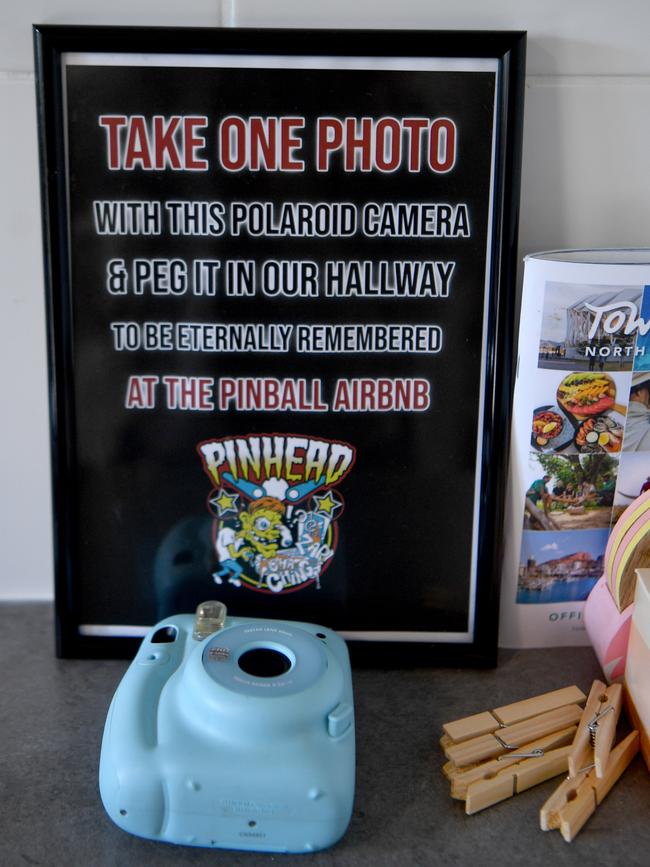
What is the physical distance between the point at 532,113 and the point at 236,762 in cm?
53

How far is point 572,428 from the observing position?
2.33 ft

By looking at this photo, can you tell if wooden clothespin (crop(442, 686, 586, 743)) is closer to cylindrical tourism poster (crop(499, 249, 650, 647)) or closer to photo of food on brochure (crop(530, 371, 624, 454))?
cylindrical tourism poster (crop(499, 249, 650, 647))

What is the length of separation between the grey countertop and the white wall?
0.83 feet

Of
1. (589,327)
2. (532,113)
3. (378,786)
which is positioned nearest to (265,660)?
(378,786)

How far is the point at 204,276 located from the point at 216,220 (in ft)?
0.15

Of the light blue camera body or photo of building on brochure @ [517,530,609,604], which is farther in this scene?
photo of building on brochure @ [517,530,609,604]

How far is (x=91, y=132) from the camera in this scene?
674 mm

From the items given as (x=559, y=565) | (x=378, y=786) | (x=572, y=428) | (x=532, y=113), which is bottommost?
(x=378, y=786)

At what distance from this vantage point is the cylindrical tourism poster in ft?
2.23

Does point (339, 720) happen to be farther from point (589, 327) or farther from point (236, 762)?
point (589, 327)

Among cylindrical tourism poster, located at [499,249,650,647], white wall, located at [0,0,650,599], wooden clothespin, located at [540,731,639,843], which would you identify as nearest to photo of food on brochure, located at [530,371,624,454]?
cylindrical tourism poster, located at [499,249,650,647]

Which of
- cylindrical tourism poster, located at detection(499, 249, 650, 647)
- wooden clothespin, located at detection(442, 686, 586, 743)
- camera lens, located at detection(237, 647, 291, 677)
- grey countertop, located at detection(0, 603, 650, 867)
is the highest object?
cylindrical tourism poster, located at detection(499, 249, 650, 647)

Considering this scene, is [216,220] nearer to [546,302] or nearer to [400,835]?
[546,302]

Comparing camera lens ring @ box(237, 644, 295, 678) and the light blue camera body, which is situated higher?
camera lens ring @ box(237, 644, 295, 678)
